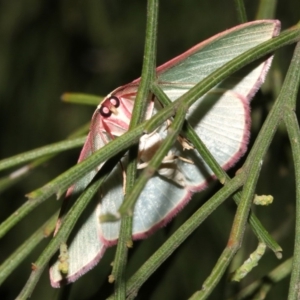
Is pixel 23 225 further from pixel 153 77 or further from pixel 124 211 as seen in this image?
pixel 124 211

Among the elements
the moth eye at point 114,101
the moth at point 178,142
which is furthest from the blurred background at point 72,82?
the moth eye at point 114,101

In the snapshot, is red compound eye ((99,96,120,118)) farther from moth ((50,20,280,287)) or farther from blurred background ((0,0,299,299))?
blurred background ((0,0,299,299))

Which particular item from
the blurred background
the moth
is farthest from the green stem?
the blurred background

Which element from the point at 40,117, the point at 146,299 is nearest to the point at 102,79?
the point at 40,117

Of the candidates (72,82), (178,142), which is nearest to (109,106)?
(178,142)

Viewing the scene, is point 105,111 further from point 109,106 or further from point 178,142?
point 178,142
